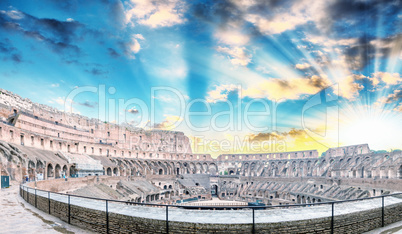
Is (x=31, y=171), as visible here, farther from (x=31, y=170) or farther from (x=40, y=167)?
(x=40, y=167)

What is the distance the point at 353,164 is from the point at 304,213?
47112 mm

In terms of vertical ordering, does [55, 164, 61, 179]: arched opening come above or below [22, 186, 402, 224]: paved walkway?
below

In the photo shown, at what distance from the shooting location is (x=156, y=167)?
69812 millimetres

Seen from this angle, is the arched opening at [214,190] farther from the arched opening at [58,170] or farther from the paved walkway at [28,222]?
the paved walkway at [28,222]

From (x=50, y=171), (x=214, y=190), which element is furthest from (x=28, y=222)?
(x=214, y=190)

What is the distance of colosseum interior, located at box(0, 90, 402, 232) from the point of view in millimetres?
35188

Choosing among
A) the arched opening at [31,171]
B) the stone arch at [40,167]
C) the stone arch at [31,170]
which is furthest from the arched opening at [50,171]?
the arched opening at [31,171]

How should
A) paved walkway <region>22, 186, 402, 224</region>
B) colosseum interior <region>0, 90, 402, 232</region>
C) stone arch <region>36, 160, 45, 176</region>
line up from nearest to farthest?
paved walkway <region>22, 186, 402, 224</region> < stone arch <region>36, 160, 45, 176</region> < colosseum interior <region>0, 90, 402, 232</region>

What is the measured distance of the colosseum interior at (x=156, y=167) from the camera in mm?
35188

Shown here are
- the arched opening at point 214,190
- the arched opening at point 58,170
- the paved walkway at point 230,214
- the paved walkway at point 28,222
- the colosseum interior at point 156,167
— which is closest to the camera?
the paved walkway at point 230,214

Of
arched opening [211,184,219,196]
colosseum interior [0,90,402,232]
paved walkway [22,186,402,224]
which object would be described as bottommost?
arched opening [211,184,219,196]

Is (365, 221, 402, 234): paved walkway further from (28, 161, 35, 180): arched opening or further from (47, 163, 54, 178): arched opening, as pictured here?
(47, 163, 54, 178): arched opening

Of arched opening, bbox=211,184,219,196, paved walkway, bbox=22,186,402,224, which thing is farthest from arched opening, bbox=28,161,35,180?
arched opening, bbox=211,184,219,196

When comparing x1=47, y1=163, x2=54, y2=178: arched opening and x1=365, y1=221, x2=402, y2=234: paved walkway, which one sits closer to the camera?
x1=365, y1=221, x2=402, y2=234: paved walkway
